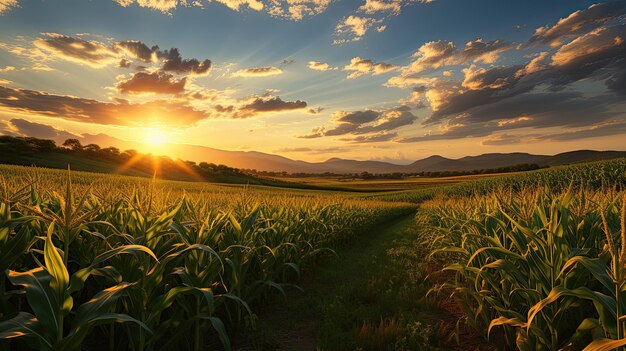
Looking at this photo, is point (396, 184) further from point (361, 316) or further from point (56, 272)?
point (56, 272)

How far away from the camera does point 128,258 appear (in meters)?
3.71

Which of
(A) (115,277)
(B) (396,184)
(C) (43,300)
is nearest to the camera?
(C) (43,300)

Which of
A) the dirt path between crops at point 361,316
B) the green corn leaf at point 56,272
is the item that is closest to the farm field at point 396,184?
the dirt path between crops at point 361,316

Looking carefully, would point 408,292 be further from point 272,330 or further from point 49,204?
point 49,204

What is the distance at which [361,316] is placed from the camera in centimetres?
604

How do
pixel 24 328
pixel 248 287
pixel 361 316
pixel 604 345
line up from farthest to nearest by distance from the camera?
pixel 361 316, pixel 248 287, pixel 604 345, pixel 24 328

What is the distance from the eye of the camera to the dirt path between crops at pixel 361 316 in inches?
196

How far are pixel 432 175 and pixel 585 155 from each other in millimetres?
103917

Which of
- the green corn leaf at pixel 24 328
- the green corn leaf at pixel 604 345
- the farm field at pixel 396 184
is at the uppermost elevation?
the green corn leaf at pixel 24 328

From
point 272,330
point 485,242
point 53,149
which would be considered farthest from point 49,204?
point 53,149

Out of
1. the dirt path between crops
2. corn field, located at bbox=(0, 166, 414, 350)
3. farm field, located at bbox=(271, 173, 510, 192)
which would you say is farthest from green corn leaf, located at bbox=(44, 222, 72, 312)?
farm field, located at bbox=(271, 173, 510, 192)

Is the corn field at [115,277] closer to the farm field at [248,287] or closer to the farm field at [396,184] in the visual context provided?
the farm field at [248,287]

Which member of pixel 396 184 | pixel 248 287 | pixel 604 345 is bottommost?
pixel 396 184

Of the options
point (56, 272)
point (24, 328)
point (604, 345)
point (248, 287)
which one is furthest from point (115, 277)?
point (604, 345)
